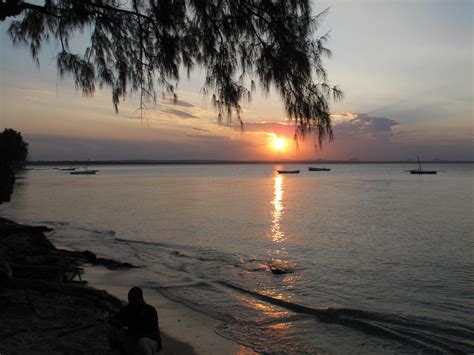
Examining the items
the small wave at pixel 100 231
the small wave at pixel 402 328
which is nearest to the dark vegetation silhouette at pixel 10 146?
the small wave at pixel 100 231

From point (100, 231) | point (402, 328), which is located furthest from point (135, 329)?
point (100, 231)

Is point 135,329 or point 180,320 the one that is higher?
point 135,329

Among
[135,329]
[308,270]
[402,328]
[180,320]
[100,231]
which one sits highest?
[135,329]

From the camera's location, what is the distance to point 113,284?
11148mm

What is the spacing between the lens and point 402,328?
9.12 meters

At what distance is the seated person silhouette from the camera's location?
5.29 meters

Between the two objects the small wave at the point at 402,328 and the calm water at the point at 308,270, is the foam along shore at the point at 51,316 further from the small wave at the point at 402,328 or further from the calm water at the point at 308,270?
the small wave at the point at 402,328

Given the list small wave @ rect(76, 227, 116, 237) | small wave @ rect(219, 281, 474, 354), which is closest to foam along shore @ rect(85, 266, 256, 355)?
small wave @ rect(219, 281, 474, 354)

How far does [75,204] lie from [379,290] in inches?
1382

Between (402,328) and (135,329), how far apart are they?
6556 mm

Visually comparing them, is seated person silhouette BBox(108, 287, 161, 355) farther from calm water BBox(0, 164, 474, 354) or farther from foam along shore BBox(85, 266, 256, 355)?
calm water BBox(0, 164, 474, 354)

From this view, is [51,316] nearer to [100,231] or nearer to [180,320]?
[180,320]

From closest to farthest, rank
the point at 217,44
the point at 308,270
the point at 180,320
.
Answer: the point at 217,44
the point at 180,320
the point at 308,270

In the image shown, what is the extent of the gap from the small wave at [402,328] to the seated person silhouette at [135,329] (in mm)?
5342
